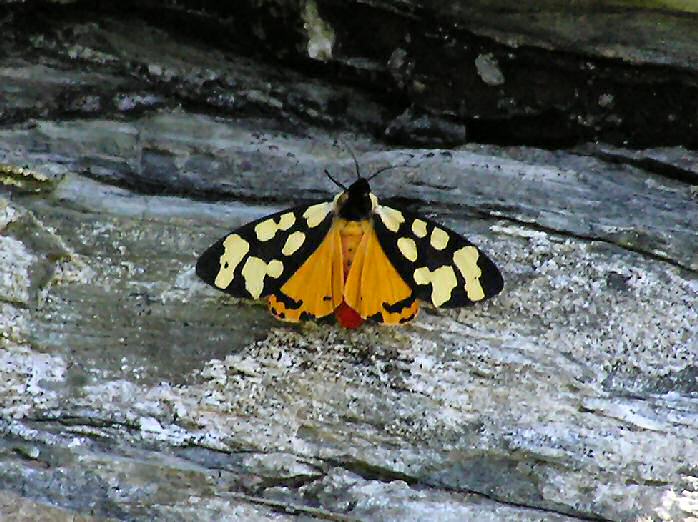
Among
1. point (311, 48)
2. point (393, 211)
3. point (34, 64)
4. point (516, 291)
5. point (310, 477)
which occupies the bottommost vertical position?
point (310, 477)

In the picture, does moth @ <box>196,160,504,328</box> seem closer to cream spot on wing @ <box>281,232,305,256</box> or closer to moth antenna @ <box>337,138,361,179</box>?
cream spot on wing @ <box>281,232,305,256</box>

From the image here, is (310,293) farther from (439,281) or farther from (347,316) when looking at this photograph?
(439,281)

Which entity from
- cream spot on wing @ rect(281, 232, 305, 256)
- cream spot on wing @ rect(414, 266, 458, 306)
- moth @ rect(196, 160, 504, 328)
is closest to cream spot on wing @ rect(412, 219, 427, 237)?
Result: moth @ rect(196, 160, 504, 328)

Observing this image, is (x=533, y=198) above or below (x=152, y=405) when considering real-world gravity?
above

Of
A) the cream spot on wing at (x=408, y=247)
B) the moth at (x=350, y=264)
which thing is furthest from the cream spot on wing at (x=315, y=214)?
the cream spot on wing at (x=408, y=247)

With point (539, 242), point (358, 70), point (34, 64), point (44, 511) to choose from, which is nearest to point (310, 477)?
point (44, 511)

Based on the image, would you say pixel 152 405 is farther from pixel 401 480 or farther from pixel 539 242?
pixel 539 242
